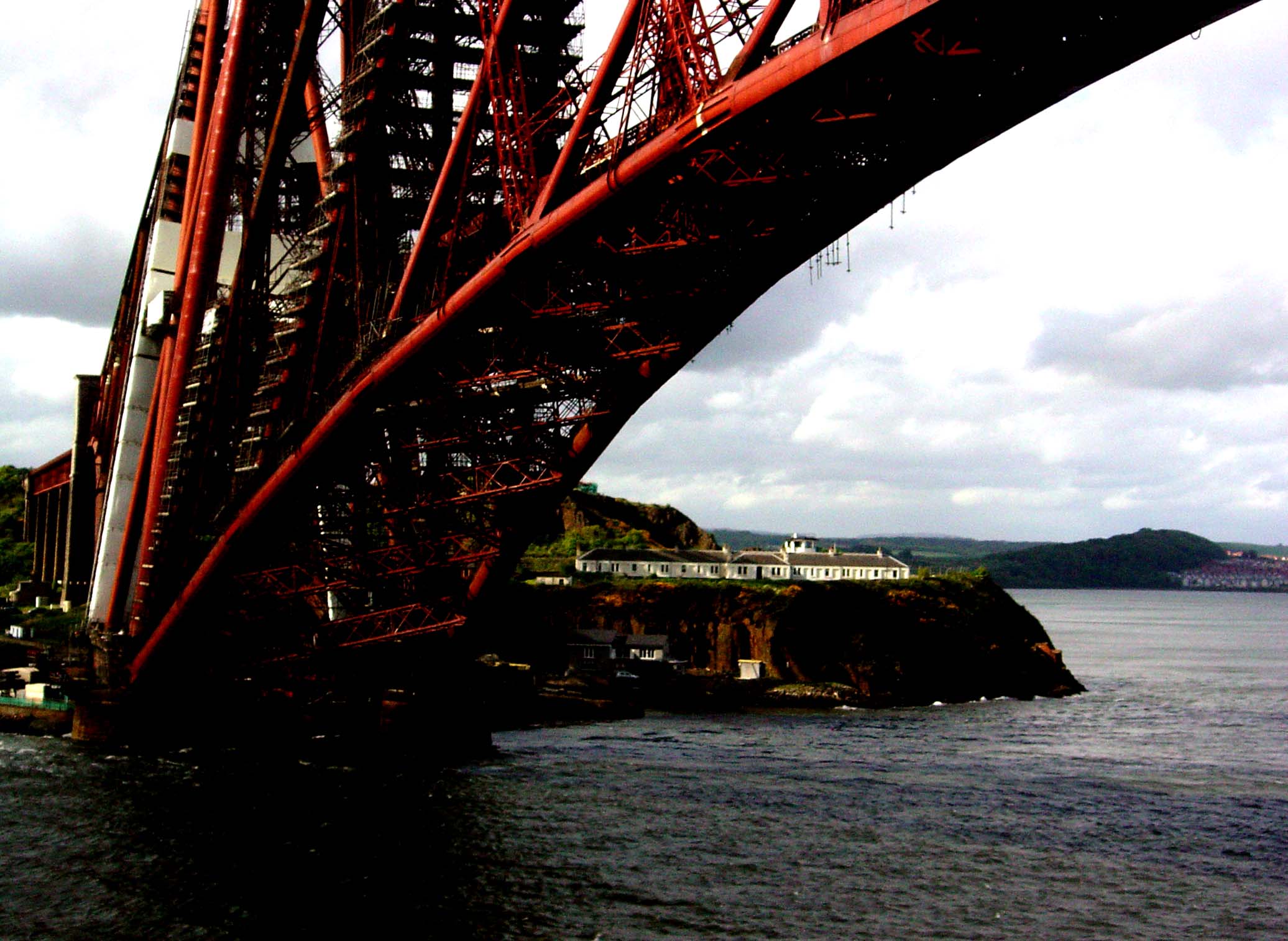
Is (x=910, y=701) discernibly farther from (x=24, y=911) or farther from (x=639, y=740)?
(x=24, y=911)

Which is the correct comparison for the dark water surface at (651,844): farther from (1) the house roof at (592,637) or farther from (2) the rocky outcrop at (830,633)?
(1) the house roof at (592,637)

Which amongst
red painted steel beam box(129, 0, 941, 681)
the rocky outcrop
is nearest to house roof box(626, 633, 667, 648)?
the rocky outcrop

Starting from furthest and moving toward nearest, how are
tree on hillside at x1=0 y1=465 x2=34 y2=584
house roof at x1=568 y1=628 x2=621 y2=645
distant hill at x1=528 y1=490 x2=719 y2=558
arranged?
distant hill at x1=528 y1=490 x2=719 y2=558 → tree on hillside at x1=0 y1=465 x2=34 y2=584 → house roof at x1=568 y1=628 x2=621 y2=645

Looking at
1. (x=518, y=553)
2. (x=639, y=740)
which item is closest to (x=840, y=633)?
(x=639, y=740)

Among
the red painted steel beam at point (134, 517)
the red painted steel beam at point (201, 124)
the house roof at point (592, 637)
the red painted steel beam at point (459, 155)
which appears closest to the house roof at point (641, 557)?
the house roof at point (592, 637)

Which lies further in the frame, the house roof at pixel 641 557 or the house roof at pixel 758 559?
the house roof at pixel 758 559

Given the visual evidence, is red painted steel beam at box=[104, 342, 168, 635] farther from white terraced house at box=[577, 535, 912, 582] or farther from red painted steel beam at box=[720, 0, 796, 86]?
white terraced house at box=[577, 535, 912, 582]
